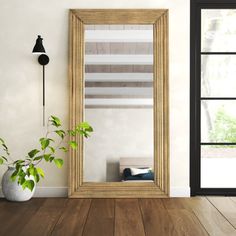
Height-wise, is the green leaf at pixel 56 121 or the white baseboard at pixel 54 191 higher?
the green leaf at pixel 56 121

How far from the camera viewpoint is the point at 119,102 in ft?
12.9

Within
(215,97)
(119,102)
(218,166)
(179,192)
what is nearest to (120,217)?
(179,192)

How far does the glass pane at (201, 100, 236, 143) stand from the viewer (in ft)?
13.2

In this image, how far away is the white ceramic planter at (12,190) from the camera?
3.67 meters

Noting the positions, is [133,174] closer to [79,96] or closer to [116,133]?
[116,133]

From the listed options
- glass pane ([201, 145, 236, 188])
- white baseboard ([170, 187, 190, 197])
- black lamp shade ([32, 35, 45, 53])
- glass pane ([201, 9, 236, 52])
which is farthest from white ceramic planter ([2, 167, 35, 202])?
glass pane ([201, 9, 236, 52])

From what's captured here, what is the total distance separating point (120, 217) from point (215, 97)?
1591 mm

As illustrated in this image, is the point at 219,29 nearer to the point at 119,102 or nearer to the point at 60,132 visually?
the point at 119,102

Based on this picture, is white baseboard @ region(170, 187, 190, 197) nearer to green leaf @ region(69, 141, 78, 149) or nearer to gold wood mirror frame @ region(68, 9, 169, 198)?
gold wood mirror frame @ region(68, 9, 169, 198)

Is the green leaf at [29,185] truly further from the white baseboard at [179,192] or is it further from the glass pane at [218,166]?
the glass pane at [218,166]

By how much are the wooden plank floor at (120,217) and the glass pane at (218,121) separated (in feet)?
1.99

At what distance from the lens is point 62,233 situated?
9.29 ft

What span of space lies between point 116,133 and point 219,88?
3.66ft

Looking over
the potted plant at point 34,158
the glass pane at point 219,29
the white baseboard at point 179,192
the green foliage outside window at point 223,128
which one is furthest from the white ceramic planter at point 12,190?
the glass pane at point 219,29
